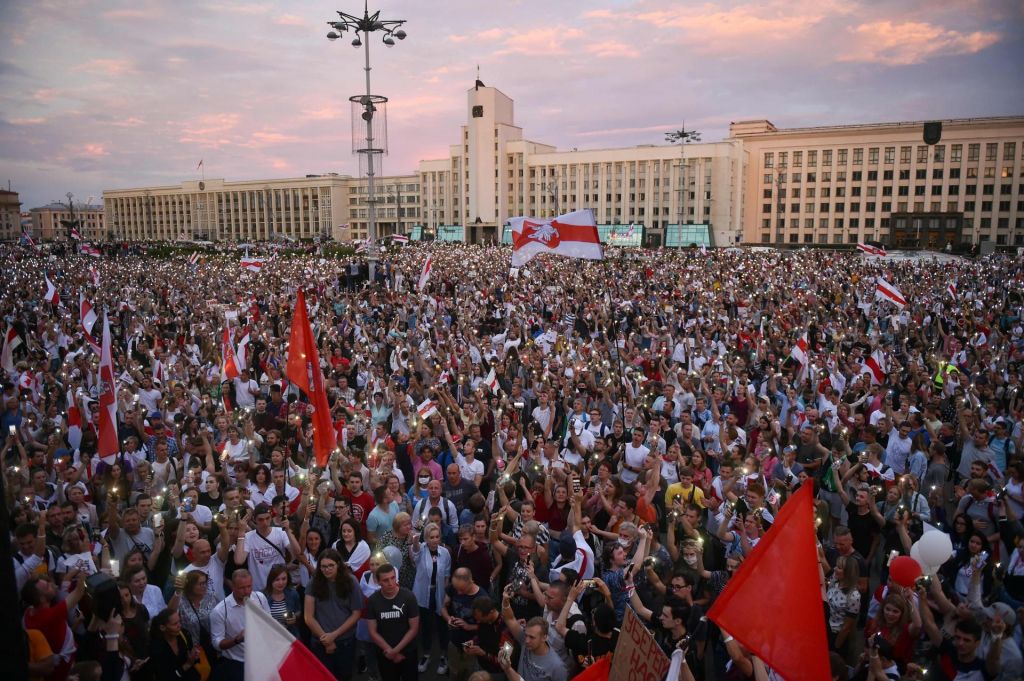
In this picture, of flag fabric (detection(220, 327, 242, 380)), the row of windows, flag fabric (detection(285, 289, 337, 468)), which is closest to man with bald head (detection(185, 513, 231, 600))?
flag fabric (detection(285, 289, 337, 468))

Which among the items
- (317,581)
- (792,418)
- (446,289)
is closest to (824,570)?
(317,581)

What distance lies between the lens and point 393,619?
16.0ft

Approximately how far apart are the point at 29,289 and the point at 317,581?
967 inches

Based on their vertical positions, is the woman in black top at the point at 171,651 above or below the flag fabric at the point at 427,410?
below

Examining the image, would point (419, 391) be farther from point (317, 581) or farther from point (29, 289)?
point (29, 289)

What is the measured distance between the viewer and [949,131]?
8075 cm

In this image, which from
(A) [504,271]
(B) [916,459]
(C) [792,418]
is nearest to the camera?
(B) [916,459]

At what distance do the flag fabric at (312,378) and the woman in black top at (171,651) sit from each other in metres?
2.44

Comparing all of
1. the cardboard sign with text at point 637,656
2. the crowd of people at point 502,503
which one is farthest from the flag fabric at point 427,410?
the cardboard sign with text at point 637,656

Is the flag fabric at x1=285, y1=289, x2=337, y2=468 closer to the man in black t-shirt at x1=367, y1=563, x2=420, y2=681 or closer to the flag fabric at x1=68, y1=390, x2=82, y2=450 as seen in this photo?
the man in black t-shirt at x1=367, y1=563, x2=420, y2=681

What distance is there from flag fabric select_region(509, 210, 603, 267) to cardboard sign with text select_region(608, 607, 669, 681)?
10.6 meters

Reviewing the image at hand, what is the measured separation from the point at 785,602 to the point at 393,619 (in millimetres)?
2710

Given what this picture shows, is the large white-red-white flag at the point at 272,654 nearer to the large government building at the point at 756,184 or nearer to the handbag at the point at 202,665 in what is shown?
the handbag at the point at 202,665

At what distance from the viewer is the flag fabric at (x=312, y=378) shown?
6.85 metres
